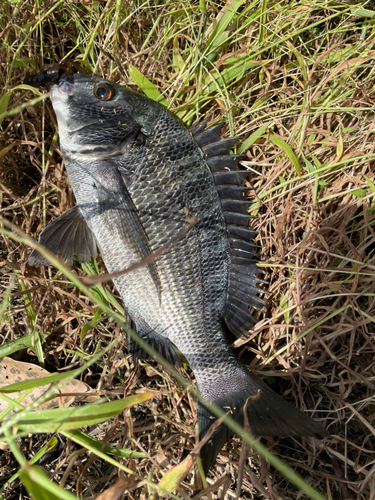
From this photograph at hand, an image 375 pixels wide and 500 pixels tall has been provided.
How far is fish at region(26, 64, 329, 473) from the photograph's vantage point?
72.9 inches

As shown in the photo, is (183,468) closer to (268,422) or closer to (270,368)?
(268,422)

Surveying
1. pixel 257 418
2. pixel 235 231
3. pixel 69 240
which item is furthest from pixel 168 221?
pixel 257 418

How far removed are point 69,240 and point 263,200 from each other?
3.85 ft

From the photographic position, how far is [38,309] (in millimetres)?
2215

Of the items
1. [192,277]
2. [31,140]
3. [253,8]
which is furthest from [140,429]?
[253,8]

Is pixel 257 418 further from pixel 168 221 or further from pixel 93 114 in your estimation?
pixel 93 114

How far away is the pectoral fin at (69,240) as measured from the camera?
2064 mm

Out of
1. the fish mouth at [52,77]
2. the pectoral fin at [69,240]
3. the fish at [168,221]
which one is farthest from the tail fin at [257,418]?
the fish mouth at [52,77]

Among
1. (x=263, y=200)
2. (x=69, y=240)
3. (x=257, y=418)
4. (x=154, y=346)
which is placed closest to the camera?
(x=257, y=418)

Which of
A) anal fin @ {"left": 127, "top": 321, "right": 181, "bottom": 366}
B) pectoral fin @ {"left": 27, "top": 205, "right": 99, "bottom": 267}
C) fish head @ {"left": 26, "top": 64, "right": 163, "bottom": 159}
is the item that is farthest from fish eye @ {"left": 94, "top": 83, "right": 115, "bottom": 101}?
anal fin @ {"left": 127, "top": 321, "right": 181, "bottom": 366}

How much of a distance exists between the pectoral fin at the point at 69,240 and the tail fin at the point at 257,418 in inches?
40.1

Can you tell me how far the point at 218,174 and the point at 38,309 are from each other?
1.33m

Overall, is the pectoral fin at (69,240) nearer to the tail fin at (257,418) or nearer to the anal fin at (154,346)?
the anal fin at (154,346)

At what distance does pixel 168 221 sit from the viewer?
1.89m
